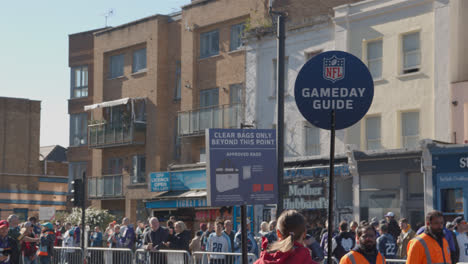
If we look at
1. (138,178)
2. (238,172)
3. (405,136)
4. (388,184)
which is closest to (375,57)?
(405,136)

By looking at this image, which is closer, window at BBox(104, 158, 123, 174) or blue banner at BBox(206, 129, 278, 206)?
blue banner at BBox(206, 129, 278, 206)

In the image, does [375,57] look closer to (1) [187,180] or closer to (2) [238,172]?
(1) [187,180]

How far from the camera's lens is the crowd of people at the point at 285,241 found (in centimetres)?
582

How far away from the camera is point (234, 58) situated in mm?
39812

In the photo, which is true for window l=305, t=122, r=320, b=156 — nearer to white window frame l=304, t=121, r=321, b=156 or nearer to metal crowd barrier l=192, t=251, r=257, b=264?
white window frame l=304, t=121, r=321, b=156

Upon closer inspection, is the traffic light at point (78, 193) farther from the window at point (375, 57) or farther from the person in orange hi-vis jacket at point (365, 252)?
the person in orange hi-vis jacket at point (365, 252)

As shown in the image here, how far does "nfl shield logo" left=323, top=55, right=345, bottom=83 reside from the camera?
8.30 metres

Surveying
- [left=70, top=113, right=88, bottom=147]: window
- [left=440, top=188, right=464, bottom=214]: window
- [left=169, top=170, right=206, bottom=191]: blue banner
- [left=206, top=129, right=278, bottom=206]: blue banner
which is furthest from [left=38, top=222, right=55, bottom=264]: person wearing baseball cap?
[left=70, top=113, right=88, bottom=147]: window

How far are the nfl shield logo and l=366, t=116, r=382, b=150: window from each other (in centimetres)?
2371

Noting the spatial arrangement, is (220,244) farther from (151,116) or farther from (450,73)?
(151,116)

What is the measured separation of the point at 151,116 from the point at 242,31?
768 centimetres

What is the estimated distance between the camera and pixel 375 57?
106ft

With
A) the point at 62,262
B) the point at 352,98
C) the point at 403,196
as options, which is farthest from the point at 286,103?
the point at 352,98

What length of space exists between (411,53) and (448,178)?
17.0 feet
